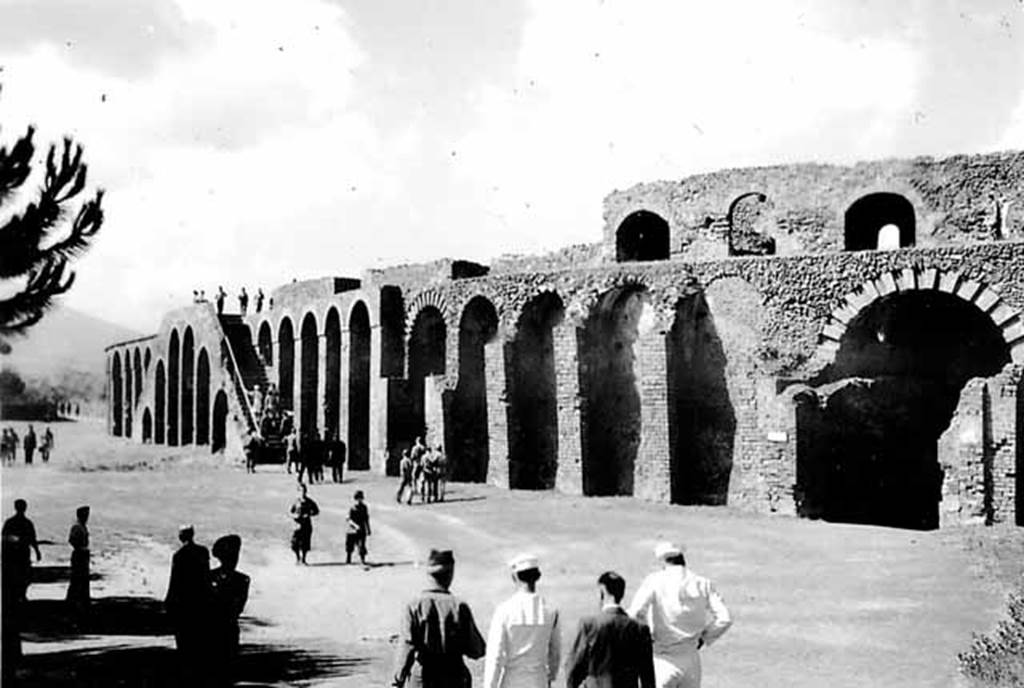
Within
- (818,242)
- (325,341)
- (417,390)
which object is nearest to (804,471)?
(818,242)

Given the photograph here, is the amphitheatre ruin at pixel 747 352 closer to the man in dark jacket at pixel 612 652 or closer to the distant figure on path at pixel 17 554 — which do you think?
the distant figure on path at pixel 17 554

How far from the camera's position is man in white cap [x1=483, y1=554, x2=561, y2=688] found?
664 cm

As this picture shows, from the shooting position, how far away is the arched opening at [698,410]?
2450cm

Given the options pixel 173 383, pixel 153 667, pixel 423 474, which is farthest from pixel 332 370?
pixel 153 667

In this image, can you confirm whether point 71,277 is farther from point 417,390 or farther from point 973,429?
point 417,390

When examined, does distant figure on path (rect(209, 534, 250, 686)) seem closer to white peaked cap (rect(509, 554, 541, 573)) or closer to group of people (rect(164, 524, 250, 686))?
group of people (rect(164, 524, 250, 686))

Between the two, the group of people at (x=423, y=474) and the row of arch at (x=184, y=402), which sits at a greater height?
the row of arch at (x=184, y=402)

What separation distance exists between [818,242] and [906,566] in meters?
12.9

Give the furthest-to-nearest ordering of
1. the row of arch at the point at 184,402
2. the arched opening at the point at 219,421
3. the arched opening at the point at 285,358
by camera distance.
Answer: the row of arch at the point at 184,402
the arched opening at the point at 285,358
the arched opening at the point at 219,421

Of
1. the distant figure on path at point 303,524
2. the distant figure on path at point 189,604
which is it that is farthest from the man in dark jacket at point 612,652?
the distant figure on path at point 303,524

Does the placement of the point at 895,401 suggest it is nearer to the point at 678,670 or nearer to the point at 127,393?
the point at 678,670

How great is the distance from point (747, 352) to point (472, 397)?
848 centimetres

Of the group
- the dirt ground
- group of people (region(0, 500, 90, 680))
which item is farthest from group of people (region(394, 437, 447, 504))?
group of people (region(0, 500, 90, 680))

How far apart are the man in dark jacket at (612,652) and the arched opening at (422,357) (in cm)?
2535
